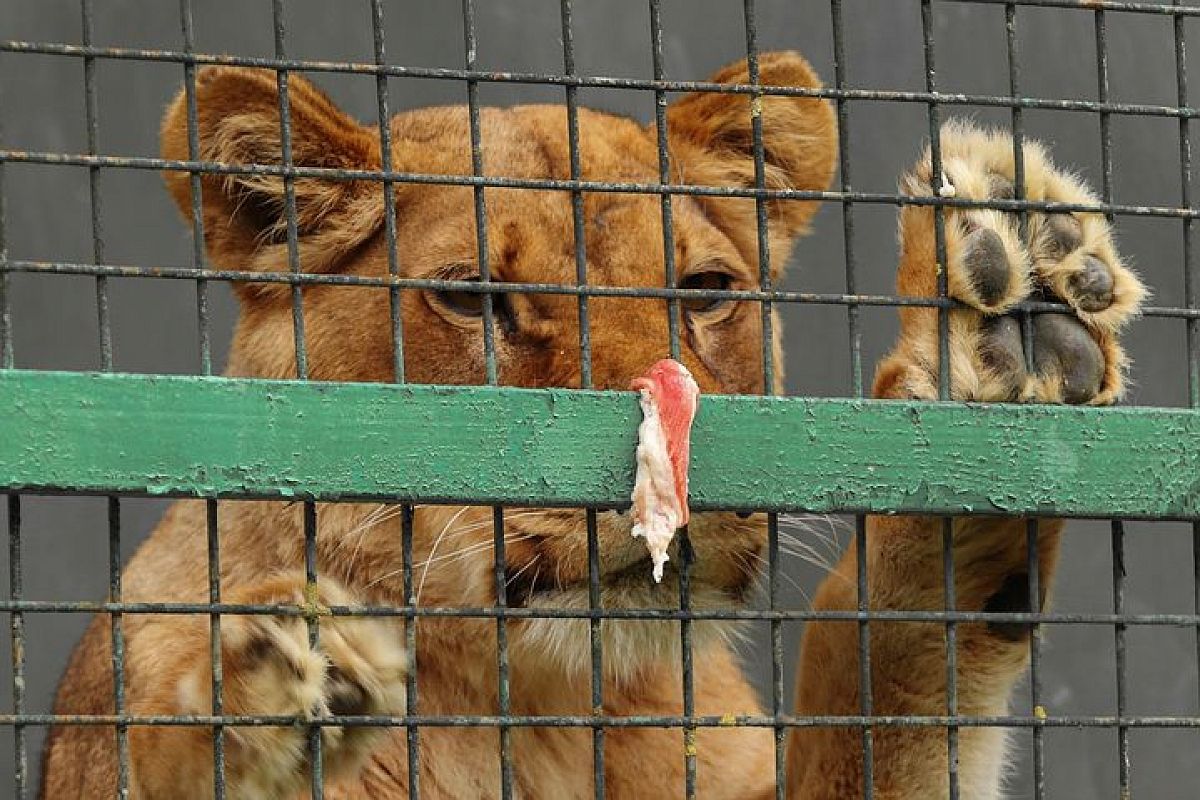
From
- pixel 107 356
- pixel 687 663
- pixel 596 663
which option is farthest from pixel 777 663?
pixel 107 356

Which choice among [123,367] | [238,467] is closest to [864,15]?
[123,367]

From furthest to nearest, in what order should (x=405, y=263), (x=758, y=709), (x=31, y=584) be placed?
1. (x=31, y=584)
2. (x=758, y=709)
3. (x=405, y=263)

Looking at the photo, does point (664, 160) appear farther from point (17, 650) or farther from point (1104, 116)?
point (17, 650)

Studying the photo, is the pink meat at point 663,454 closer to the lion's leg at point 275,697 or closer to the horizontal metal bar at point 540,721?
the horizontal metal bar at point 540,721

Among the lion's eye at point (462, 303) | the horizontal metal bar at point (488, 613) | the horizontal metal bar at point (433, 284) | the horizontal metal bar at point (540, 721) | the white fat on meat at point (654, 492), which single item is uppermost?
the lion's eye at point (462, 303)

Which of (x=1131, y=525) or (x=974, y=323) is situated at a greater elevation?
(x=974, y=323)

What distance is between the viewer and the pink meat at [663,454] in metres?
2.71

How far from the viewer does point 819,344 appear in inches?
247

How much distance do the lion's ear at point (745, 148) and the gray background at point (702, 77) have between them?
160 centimetres

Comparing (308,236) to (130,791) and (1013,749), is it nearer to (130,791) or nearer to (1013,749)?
(130,791)

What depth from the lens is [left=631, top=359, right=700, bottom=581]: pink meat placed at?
271 centimetres

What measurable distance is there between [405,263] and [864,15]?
2650mm

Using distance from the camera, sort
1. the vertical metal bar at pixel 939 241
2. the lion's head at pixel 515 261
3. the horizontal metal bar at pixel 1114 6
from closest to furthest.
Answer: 1. the vertical metal bar at pixel 939 241
2. the horizontal metal bar at pixel 1114 6
3. the lion's head at pixel 515 261

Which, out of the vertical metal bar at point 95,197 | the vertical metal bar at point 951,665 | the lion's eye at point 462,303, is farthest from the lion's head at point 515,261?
the vertical metal bar at point 95,197
